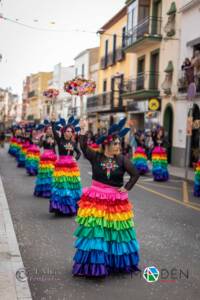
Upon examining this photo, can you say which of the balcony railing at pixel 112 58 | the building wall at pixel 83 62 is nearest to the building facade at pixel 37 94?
the building wall at pixel 83 62

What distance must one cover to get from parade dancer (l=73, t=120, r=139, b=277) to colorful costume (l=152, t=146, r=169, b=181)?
1086 centimetres

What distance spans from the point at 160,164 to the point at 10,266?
37.3 feet

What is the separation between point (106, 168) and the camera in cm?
568

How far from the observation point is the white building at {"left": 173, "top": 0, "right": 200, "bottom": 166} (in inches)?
872

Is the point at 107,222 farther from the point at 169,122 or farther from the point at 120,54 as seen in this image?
the point at 120,54

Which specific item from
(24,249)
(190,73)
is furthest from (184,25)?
(24,249)

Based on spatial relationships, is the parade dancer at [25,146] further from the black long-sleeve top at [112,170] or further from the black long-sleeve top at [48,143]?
the black long-sleeve top at [112,170]

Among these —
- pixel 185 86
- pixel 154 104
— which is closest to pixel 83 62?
pixel 154 104

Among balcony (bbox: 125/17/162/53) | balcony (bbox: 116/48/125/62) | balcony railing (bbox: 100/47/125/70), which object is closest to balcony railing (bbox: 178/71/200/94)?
balcony (bbox: 125/17/162/53)

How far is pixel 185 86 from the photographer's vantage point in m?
22.7

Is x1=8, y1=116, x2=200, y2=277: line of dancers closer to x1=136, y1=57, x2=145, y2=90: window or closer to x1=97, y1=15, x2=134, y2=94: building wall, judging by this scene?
x1=136, y1=57, x2=145, y2=90: window

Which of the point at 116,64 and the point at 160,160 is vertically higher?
the point at 116,64

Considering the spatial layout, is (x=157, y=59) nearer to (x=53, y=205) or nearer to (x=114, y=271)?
(x=53, y=205)

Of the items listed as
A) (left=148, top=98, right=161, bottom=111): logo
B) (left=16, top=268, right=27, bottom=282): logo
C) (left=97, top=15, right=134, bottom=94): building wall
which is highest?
(left=97, top=15, right=134, bottom=94): building wall
